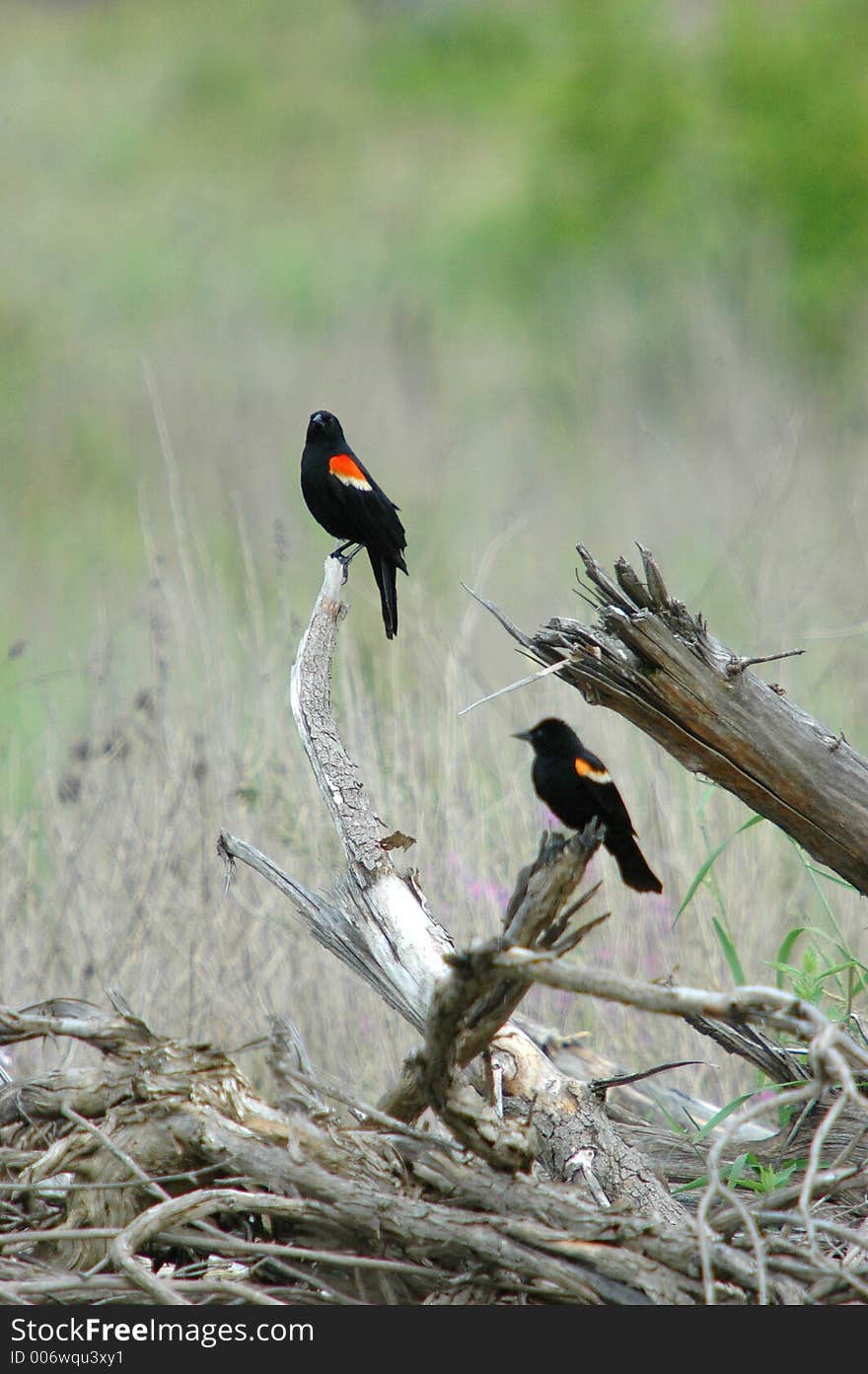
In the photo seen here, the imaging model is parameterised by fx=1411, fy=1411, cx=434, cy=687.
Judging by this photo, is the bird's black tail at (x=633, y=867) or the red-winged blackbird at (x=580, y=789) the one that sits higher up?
the red-winged blackbird at (x=580, y=789)

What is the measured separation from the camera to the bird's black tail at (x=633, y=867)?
2350 millimetres

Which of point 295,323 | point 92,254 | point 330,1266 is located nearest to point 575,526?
point 330,1266

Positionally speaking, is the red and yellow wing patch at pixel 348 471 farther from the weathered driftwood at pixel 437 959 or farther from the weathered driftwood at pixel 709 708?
the weathered driftwood at pixel 709 708

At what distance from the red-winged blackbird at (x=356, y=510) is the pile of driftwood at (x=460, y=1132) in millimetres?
655

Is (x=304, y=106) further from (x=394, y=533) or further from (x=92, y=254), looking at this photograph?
(x=394, y=533)

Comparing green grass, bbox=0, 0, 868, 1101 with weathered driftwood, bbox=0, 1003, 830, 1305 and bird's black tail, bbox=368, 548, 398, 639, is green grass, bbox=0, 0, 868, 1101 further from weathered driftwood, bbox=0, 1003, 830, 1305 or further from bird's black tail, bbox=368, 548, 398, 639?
weathered driftwood, bbox=0, 1003, 830, 1305

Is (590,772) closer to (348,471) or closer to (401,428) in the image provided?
(348,471)

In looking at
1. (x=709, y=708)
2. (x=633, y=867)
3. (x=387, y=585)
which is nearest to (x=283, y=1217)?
(x=633, y=867)

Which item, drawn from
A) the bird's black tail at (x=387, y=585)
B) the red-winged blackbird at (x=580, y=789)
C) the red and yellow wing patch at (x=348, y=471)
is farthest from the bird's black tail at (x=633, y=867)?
the red and yellow wing patch at (x=348, y=471)

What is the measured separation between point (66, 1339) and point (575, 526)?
24.1 ft

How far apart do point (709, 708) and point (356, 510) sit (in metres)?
1.15

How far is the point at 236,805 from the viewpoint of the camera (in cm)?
439

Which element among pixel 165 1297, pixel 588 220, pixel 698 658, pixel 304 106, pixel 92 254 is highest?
pixel 304 106

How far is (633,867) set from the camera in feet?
7.81
